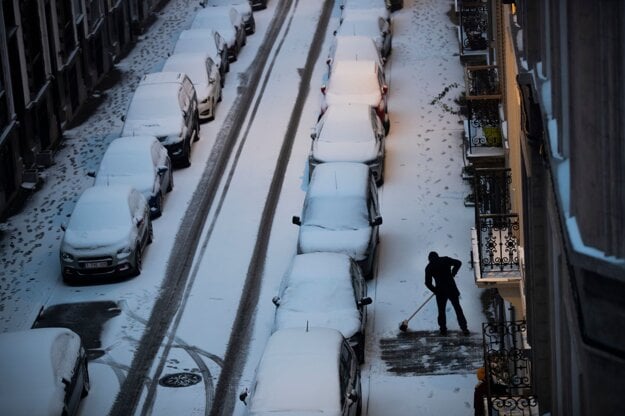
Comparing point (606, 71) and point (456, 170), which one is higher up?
point (606, 71)

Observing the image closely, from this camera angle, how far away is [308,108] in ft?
147

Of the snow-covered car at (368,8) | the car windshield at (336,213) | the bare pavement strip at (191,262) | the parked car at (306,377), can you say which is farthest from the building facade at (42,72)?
the parked car at (306,377)

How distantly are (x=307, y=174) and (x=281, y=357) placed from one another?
14386mm

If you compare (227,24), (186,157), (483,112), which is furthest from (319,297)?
(227,24)

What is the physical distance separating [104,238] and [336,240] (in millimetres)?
5041

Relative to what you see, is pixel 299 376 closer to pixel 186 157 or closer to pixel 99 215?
pixel 99 215

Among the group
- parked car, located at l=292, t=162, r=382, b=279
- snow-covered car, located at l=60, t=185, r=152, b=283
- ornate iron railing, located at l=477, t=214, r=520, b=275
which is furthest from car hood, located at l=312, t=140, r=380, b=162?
ornate iron railing, located at l=477, t=214, r=520, b=275

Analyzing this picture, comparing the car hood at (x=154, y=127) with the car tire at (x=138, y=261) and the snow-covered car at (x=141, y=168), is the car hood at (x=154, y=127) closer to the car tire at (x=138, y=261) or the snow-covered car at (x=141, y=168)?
the snow-covered car at (x=141, y=168)

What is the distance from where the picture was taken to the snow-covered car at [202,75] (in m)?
43.8

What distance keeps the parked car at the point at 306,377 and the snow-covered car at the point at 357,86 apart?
16042 millimetres

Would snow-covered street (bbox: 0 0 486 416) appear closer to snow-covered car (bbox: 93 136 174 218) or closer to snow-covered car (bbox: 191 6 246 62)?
snow-covered car (bbox: 93 136 174 218)

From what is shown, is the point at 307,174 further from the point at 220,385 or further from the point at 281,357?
the point at 281,357

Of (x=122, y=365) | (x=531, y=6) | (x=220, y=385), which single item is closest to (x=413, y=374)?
(x=220, y=385)

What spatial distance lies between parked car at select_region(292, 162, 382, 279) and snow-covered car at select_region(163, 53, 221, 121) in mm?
8699
